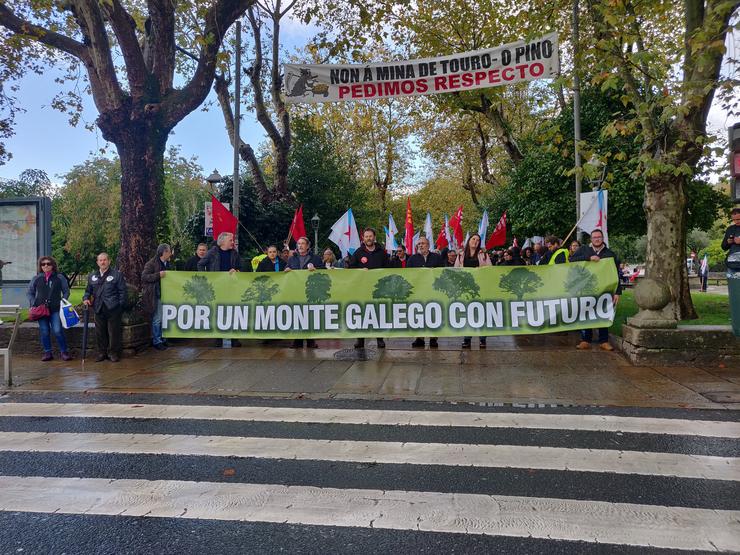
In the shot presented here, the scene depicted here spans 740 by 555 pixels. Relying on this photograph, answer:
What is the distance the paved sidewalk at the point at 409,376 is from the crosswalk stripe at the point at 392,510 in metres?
2.80

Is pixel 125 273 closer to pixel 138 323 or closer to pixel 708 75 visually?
pixel 138 323

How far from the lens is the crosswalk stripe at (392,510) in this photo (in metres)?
3.17

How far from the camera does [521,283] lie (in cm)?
912

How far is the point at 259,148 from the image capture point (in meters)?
48.7

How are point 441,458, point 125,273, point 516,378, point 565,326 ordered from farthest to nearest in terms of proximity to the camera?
point 125,273 < point 565,326 < point 516,378 < point 441,458

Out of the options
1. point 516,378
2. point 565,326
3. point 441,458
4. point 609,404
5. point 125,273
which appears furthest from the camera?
point 125,273

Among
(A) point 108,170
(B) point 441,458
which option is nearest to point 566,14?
(B) point 441,458

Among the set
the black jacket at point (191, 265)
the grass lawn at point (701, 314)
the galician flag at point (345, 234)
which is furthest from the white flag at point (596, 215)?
the black jacket at point (191, 265)

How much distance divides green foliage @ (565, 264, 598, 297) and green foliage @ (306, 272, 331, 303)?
12.9ft

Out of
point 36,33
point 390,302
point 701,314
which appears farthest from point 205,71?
point 701,314

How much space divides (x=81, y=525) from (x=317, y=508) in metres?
1.40

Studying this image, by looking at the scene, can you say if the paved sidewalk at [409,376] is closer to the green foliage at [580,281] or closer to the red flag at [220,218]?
the green foliage at [580,281]

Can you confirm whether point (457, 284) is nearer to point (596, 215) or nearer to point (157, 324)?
point (596, 215)

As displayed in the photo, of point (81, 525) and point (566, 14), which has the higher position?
point (566, 14)
